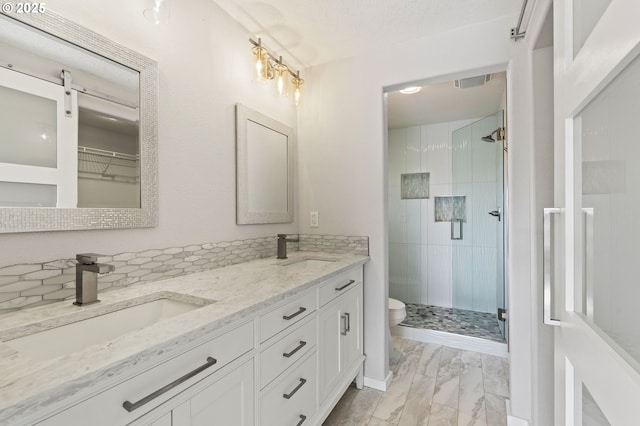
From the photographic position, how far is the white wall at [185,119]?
43.6 inches

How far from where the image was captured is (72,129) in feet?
3.52

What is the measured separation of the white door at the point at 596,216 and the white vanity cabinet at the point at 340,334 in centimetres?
96

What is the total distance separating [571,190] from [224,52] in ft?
5.81

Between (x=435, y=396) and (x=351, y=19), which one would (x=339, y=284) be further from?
(x=351, y=19)

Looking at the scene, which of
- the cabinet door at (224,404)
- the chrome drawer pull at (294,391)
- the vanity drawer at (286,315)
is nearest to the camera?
the cabinet door at (224,404)

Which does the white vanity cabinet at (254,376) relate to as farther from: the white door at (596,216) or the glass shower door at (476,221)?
the glass shower door at (476,221)

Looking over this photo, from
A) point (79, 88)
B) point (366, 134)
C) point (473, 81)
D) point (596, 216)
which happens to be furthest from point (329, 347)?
point (473, 81)

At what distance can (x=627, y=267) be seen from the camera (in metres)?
0.53

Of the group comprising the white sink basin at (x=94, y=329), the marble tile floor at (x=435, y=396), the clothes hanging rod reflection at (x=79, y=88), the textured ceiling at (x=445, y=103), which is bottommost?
the marble tile floor at (x=435, y=396)

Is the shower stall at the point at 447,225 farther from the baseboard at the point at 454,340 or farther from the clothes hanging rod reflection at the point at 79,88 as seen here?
the clothes hanging rod reflection at the point at 79,88

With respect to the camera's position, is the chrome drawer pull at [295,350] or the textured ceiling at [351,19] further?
the textured ceiling at [351,19]

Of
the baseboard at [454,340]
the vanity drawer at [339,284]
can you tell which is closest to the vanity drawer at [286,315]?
the vanity drawer at [339,284]

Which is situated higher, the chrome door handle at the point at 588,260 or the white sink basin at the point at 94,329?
the chrome door handle at the point at 588,260

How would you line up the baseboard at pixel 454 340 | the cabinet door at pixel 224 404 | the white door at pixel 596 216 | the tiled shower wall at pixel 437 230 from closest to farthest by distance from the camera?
the white door at pixel 596 216
the cabinet door at pixel 224 404
the baseboard at pixel 454 340
the tiled shower wall at pixel 437 230
